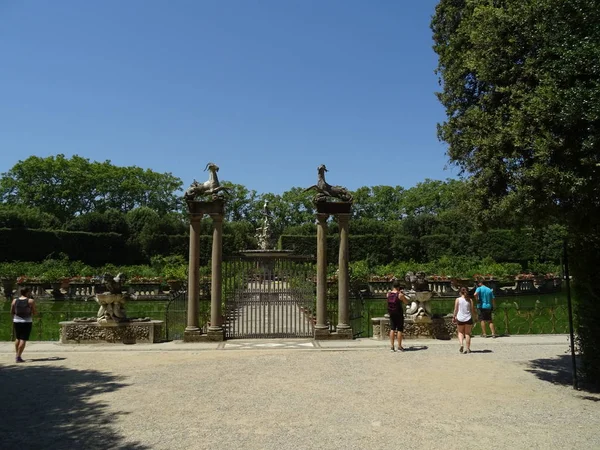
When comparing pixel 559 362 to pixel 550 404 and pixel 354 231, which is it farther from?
pixel 354 231

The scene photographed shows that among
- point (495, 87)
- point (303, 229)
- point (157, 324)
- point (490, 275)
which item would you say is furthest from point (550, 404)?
point (303, 229)

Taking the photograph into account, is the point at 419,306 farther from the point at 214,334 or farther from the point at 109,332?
the point at 109,332

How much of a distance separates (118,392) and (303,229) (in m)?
43.6

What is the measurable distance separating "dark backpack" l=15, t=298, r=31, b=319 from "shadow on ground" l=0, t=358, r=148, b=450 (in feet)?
3.46

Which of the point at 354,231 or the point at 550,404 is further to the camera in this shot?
the point at 354,231

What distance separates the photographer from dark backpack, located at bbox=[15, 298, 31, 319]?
9633mm

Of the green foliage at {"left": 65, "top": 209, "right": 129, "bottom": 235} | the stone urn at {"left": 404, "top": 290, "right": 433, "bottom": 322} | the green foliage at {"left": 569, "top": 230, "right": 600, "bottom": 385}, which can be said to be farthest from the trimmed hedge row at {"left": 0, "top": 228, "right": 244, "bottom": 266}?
the green foliage at {"left": 569, "top": 230, "right": 600, "bottom": 385}

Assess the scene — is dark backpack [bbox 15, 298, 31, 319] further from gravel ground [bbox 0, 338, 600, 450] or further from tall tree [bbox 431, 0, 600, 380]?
tall tree [bbox 431, 0, 600, 380]

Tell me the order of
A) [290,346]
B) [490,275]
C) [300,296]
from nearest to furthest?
1. [290,346]
2. [300,296]
3. [490,275]

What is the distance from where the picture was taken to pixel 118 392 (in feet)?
23.8

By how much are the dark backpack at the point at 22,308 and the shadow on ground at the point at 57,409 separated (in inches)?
41.6

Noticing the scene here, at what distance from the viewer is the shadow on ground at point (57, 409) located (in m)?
5.21

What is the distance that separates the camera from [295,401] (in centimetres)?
672

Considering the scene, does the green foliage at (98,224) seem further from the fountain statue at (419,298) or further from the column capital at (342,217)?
the fountain statue at (419,298)
